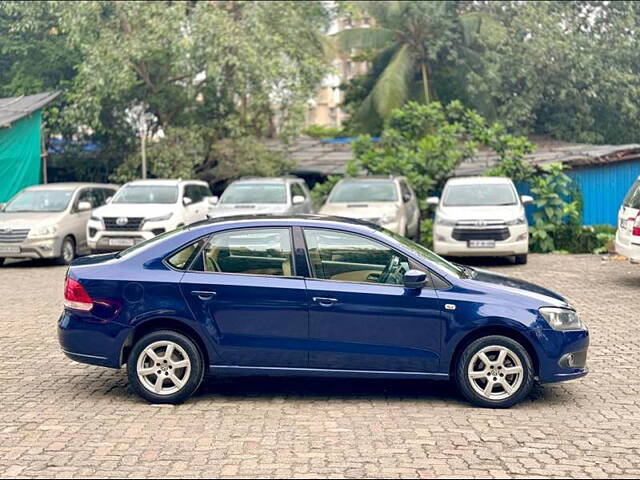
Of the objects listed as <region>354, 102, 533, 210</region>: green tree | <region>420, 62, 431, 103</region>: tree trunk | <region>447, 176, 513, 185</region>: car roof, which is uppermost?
<region>420, 62, 431, 103</region>: tree trunk

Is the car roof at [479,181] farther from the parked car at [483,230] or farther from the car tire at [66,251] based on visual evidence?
the car tire at [66,251]

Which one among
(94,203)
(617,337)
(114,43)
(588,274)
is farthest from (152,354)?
(114,43)

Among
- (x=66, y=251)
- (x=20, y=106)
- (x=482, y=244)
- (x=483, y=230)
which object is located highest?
(x=20, y=106)

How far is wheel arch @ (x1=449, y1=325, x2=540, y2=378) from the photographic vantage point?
7.30 meters

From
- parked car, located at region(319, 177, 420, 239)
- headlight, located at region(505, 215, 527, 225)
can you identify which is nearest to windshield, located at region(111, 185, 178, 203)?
parked car, located at region(319, 177, 420, 239)

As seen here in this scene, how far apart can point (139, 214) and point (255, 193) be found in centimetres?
264

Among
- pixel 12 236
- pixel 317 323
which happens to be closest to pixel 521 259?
pixel 12 236

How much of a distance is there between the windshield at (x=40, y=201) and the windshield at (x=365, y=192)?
5777 mm

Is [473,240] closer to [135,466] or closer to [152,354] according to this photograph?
[152,354]

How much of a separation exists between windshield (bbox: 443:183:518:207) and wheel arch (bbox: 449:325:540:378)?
38.3 ft

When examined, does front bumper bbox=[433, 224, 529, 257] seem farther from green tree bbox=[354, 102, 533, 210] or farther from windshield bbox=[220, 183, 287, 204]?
green tree bbox=[354, 102, 533, 210]

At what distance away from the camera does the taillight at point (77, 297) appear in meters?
7.39

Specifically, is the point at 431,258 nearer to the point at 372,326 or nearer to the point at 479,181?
the point at 372,326

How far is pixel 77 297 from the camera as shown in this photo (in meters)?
7.45
